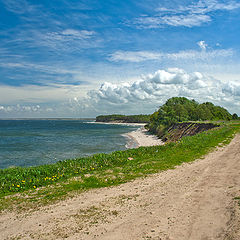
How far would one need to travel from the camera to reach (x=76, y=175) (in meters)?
13.3

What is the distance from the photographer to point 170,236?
6.47 metres

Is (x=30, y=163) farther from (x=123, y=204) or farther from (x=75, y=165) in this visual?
(x=123, y=204)

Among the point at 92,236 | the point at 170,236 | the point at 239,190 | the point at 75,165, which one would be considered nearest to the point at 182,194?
the point at 239,190

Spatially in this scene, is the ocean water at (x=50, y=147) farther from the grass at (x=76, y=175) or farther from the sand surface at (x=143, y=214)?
the sand surface at (x=143, y=214)

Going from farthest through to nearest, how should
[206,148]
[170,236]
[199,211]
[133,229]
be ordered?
[206,148] → [199,211] → [133,229] → [170,236]

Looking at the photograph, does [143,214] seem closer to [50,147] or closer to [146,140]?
[50,147]

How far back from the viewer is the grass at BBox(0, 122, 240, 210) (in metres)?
10.4

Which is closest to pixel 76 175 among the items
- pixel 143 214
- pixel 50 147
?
pixel 143 214

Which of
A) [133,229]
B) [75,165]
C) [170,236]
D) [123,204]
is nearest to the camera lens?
[170,236]

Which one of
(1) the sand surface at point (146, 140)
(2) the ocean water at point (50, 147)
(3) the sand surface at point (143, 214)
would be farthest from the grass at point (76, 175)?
(1) the sand surface at point (146, 140)

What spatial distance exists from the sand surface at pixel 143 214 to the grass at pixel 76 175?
39.5 inches

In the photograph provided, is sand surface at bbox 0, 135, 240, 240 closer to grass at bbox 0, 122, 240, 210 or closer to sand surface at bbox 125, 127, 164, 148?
grass at bbox 0, 122, 240, 210

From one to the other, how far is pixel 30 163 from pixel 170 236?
32839 millimetres

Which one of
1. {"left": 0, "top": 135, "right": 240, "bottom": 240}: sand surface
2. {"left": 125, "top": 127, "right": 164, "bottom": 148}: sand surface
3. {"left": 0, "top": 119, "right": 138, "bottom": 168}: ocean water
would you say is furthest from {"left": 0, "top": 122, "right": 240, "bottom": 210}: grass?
{"left": 125, "top": 127, "right": 164, "bottom": 148}: sand surface
